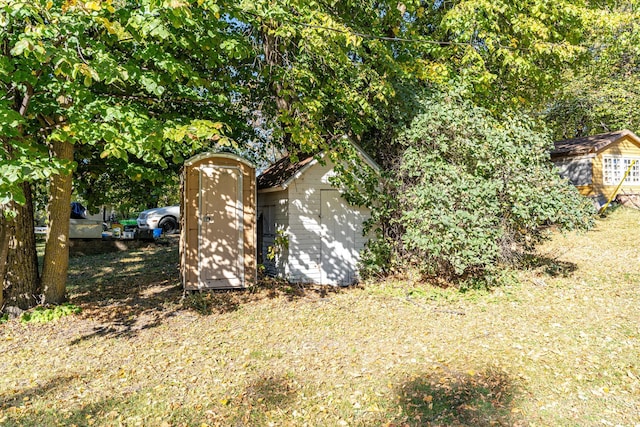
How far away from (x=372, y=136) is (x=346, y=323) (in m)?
5.01

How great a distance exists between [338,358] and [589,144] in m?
18.3

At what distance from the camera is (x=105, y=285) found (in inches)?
356

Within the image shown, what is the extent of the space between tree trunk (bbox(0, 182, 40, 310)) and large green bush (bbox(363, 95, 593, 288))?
6.31 meters

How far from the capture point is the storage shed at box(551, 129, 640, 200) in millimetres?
18266

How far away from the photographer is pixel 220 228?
8.07 m

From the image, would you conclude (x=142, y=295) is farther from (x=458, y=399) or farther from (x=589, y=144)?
(x=589, y=144)

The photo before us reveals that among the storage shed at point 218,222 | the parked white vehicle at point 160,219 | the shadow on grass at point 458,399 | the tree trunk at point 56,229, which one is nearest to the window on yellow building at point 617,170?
the storage shed at point 218,222

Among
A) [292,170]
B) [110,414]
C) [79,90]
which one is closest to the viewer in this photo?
[110,414]

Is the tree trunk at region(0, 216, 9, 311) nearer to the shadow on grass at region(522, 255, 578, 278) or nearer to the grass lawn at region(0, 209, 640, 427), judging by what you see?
the grass lawn at region(0, 209, 640, 427)

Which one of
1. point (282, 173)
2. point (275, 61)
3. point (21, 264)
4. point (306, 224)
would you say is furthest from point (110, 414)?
point (275, 61)

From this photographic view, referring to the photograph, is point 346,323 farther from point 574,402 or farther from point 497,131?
point 497,131

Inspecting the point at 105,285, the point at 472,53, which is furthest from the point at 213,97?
the point at 472,53

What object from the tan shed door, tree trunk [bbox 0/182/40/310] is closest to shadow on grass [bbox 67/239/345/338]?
the tan shed door

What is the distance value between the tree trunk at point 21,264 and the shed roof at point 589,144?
18912 mm
